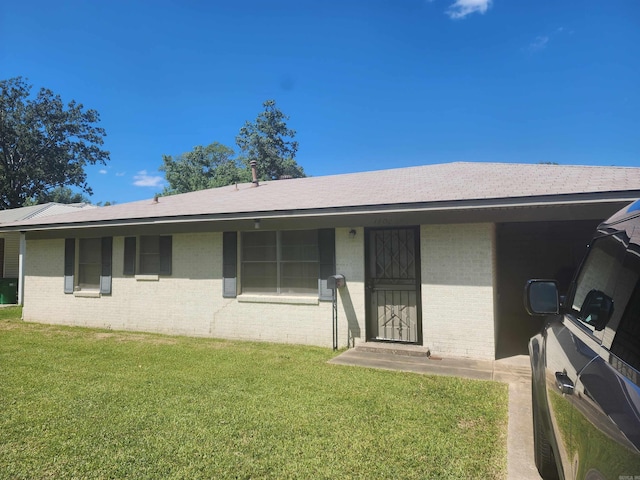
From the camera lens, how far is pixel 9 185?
31.6 m

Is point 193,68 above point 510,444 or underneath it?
above

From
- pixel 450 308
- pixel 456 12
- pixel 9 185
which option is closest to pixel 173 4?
pixel 456 12

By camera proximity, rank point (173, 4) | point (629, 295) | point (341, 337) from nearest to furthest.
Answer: point (629, 295), point (341, 337), point (173, 4)

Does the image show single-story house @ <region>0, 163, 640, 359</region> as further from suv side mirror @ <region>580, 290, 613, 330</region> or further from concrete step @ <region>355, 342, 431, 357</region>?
suv side mirror @ <region>580, 290, 613, 330</region>

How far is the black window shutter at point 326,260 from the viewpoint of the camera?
299 inches

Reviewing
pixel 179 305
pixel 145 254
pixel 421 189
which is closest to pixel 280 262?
pixel 179 305

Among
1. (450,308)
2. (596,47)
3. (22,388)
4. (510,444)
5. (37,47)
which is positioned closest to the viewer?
(510,444)

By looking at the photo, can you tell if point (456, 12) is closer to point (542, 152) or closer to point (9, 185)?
point (9, 185)

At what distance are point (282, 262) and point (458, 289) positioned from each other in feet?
11.9

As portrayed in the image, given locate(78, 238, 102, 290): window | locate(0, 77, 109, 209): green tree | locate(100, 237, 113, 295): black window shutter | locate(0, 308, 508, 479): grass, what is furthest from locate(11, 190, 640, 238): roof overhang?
locate(0, 77, 109, 209): green tree

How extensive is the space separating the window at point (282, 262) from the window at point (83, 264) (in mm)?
4183

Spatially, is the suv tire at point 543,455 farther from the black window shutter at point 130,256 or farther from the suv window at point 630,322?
the black window shutter at point 130,256

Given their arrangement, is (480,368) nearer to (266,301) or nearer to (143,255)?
(266,301)

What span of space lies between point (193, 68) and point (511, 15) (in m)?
12.4
